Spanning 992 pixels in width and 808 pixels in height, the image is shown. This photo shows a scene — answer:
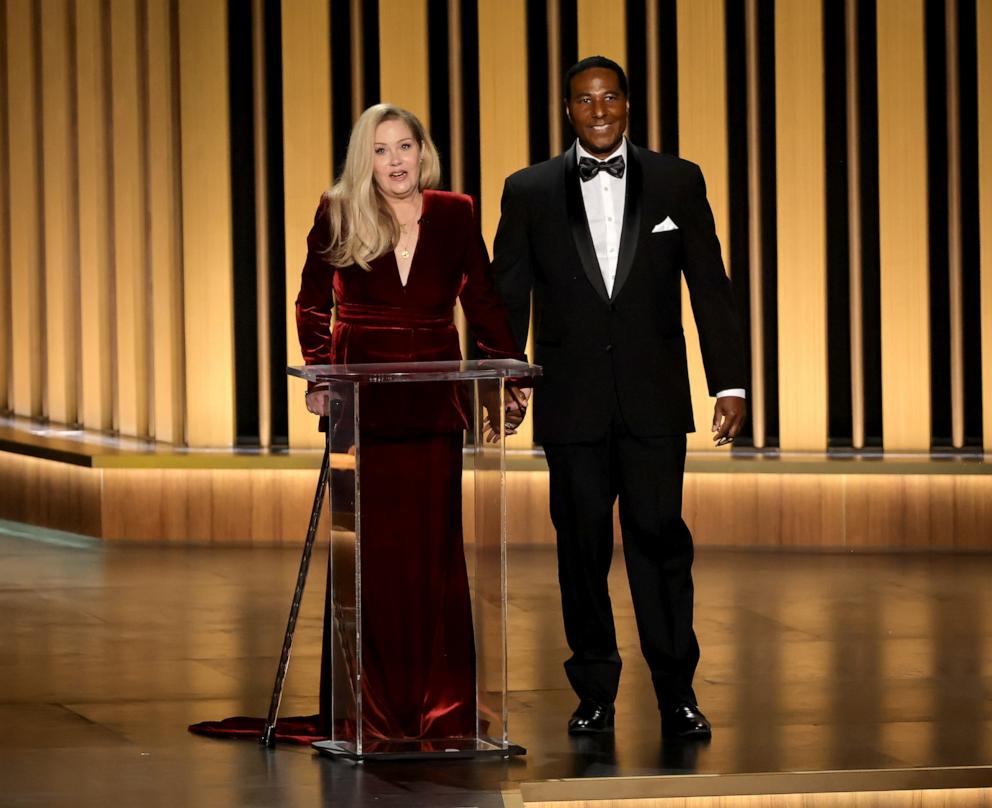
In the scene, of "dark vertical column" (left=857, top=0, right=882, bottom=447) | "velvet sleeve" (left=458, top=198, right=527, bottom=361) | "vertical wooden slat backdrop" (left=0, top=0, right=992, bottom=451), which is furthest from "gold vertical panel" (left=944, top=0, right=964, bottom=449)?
"velvet sleeve" (left=458, top=198, right=527, bottom=361)

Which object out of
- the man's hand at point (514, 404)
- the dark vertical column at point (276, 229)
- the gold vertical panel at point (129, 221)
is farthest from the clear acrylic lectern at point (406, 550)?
the gold vertical panel at point (129, 221)

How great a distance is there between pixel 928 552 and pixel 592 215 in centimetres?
339

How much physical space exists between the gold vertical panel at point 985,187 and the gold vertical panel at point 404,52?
206 cm

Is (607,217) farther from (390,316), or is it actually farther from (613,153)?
(390,316)

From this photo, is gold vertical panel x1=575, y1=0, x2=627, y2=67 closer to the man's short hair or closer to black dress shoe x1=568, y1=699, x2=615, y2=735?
the man's short hair

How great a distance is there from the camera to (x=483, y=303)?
4.21 metres

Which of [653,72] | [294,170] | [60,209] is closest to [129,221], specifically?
[60,209]

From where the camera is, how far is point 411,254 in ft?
13.5

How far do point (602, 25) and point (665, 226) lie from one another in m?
3.47

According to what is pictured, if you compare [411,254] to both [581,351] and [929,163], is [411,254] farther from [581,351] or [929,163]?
[929,163]

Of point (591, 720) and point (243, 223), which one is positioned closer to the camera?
point (591, 720)

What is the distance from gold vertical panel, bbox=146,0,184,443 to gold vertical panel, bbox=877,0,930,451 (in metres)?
2.69

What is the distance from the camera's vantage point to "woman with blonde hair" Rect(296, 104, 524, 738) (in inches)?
158

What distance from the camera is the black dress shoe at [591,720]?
14.0 feet
